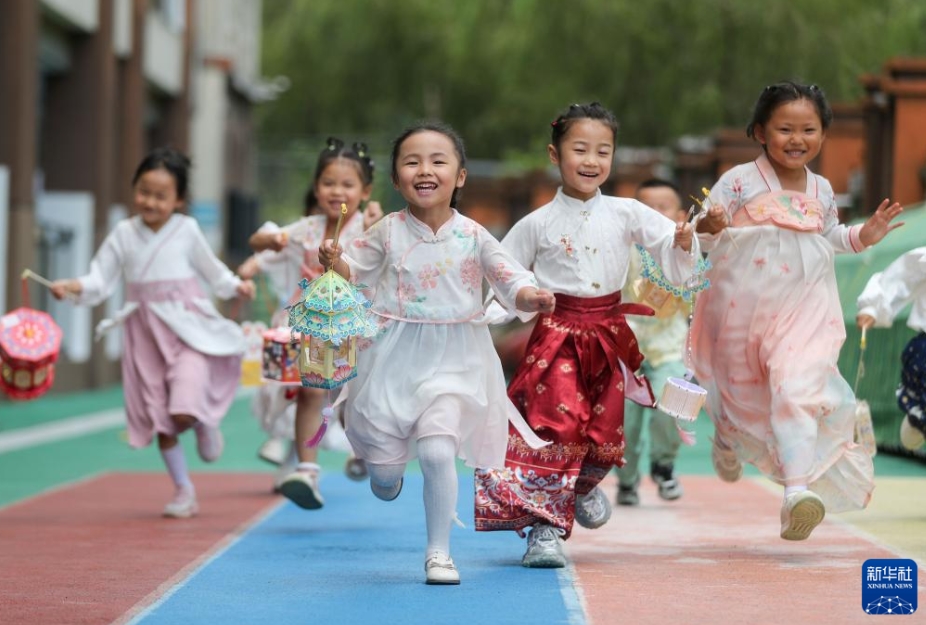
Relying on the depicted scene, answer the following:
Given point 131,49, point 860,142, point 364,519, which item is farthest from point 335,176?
point 131,49

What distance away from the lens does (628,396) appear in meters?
8.08

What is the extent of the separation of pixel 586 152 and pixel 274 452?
411cm

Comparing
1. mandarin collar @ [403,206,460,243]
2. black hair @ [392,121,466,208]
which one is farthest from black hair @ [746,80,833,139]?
mandarin collar @ [403,206,460,243]

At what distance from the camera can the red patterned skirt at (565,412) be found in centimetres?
774

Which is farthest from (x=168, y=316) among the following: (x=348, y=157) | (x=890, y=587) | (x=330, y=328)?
(x=890, y=587)

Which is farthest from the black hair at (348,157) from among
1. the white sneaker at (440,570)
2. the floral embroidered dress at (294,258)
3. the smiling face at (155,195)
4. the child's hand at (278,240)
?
the white sneaker at (440,570)

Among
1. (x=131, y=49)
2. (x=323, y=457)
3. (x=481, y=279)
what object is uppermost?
(x=131, y=49)

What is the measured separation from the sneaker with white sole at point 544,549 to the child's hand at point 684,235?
1.30m

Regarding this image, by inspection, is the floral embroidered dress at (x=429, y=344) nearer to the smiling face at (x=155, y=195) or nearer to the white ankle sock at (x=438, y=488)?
the white ankle sock at (x=438, y=488)

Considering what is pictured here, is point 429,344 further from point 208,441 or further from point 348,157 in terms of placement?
point 208,441

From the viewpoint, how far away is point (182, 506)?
9820 millimetres

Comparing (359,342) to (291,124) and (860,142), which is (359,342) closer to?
(860,142)

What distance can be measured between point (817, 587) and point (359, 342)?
206 centimetres

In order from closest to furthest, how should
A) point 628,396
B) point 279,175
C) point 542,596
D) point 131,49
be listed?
point 542,596, point 628,396, point 131,49, point 279,175
